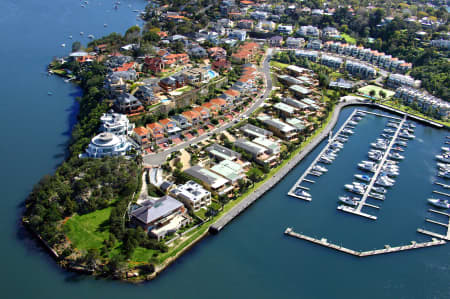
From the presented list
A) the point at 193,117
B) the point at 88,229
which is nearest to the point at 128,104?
the point at 193,117

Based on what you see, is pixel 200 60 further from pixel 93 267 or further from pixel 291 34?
pixel 93 267

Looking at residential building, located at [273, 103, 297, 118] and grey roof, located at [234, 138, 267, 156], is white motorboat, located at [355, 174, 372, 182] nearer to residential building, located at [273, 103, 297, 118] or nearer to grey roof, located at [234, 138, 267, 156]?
grey roof, located at [234, 138, 267, 156]

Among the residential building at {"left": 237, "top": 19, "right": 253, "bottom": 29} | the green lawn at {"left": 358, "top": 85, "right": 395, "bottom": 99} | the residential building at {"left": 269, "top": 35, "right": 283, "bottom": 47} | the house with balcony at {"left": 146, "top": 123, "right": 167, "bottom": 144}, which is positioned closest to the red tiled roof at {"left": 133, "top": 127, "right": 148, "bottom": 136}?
the house with balcony at {"left": 146, "top": 123, "right": 167, "bottom": 144}

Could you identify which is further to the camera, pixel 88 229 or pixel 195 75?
pixel 195 75

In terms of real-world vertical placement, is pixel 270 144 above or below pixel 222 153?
above

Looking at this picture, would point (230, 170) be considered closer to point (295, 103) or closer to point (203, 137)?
point (203, 137)

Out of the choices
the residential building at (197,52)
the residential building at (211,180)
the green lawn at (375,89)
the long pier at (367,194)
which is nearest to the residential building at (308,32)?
the green lawn at (375,89)

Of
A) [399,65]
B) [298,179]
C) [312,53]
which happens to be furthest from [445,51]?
[298,179]
